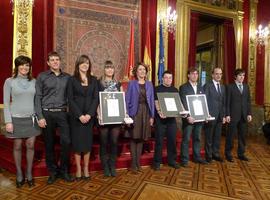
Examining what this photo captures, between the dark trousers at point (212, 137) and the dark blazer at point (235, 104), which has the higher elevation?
the dark blazer at point (235, 104)

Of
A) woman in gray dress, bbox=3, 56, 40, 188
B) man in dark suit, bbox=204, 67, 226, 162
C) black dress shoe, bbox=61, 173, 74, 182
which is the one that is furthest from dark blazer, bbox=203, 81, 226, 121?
woman in gray dress, bbox=3, 56, 40, 188

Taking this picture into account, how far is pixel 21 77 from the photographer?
3027 mm

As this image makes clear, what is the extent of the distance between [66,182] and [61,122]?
28.2 inches

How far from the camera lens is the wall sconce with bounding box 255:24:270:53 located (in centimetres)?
719

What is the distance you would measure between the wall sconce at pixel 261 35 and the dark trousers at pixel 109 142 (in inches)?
218

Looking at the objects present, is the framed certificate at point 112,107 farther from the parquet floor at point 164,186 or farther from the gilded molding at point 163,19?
the gilded molding at point 163,19

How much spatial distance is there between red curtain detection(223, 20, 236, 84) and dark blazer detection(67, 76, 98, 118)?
190 inches

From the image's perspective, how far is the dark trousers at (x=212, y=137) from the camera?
4.26m

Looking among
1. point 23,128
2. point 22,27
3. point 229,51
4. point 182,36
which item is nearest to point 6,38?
point 22,27

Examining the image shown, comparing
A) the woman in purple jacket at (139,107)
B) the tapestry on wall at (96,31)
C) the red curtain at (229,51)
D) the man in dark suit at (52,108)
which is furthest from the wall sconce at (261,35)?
the man in dark suit at (52,108)

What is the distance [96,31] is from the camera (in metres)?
5.41

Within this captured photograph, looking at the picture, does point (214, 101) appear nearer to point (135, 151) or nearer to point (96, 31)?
point (135, 151)

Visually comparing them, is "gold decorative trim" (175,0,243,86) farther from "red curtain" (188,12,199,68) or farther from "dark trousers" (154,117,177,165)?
"dark trousers" (154,117,177,165)

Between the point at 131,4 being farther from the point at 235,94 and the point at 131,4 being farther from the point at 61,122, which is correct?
the point at 61,122
